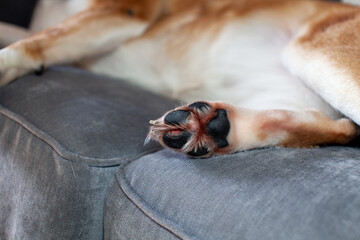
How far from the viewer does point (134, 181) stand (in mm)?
871

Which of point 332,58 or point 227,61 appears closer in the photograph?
point 332,58

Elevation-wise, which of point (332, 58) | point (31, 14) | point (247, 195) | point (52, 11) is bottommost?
point (31, 14)

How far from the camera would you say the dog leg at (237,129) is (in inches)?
32.3

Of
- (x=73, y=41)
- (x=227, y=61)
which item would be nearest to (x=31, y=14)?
(x=73, y=41)

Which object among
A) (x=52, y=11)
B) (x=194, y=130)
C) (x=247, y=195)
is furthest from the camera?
(x=52, y=11)

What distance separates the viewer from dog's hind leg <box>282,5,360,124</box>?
98cm

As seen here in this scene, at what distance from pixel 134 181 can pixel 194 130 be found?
178 millimetres

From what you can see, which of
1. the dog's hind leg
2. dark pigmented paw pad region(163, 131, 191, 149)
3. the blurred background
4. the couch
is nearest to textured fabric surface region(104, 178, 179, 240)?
the couch

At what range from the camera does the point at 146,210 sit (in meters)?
0.79

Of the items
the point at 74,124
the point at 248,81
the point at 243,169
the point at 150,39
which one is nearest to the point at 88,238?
the point at 74,124

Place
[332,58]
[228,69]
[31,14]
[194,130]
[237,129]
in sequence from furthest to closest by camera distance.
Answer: [31,14] < [228,69] < [332,58] < [237,129] < [194,130]

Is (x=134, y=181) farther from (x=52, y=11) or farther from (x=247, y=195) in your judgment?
(x=52, y=11)

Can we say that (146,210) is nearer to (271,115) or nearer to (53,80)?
(271,115)

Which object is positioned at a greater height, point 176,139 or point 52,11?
point 176,139
